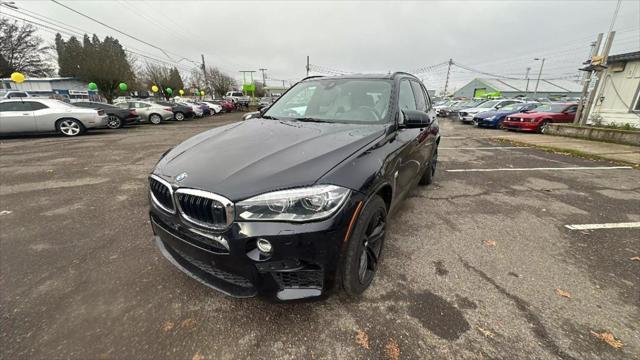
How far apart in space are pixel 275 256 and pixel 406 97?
8.36 feet

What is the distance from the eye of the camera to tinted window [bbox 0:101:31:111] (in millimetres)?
9648

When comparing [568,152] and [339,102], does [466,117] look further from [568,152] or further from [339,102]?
[339,102]

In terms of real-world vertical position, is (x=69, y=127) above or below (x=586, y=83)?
below

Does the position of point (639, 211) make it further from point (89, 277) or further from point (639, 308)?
point (89, 277)

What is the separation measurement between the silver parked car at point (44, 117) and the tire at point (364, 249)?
44.2 feet

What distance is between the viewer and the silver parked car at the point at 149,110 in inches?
653

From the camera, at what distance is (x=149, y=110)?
16844mm

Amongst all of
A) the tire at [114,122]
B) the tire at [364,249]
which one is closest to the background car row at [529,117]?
the tire at [364,249]

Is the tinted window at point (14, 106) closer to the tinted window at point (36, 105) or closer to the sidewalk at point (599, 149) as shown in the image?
the tinted window at point (36, 105)

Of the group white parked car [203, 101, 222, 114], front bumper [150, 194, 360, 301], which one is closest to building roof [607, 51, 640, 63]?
front bumper [150, 194, 360, 301]

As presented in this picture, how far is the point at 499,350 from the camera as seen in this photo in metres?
1.69

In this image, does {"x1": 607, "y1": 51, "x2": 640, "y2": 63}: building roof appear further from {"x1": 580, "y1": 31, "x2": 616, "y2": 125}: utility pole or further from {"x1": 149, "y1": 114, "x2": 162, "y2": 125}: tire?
{"x1": 149, "y1": 114, "x2": 162, "y2": 125}: tire

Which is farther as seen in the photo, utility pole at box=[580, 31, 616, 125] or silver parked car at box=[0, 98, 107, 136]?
utility pole at box=[580, 31, 616, 125]

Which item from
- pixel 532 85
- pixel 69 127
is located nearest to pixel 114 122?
pixel 69 127
